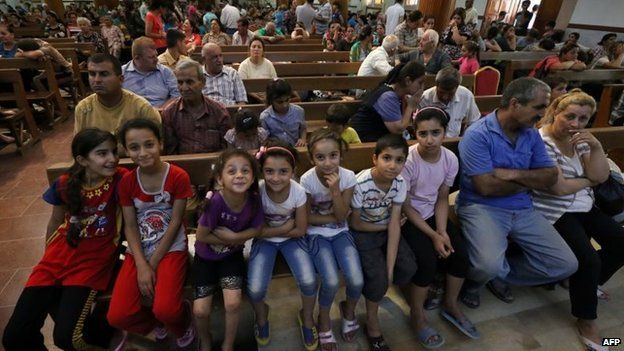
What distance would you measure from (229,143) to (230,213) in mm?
835

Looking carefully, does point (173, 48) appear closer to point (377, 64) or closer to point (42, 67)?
point (42, 67)

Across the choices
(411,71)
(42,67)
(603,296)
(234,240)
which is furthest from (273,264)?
(42,67)

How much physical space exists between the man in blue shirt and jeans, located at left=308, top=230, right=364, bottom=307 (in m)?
0.64

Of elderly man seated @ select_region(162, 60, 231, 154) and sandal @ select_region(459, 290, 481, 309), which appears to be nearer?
sandal @ select_region(459, 290, 481, 309)

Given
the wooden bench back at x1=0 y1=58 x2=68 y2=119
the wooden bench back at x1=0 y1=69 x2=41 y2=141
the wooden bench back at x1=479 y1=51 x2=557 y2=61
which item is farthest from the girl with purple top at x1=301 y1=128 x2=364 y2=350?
the wooden bench back at x1=479 y1=51 x2=557 y2=61

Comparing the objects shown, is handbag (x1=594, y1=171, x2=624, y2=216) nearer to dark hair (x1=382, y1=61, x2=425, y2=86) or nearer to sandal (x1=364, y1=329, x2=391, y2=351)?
dark hair (x1=382, y1=61, x2=425, y2=86)

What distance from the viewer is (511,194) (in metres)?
1.95

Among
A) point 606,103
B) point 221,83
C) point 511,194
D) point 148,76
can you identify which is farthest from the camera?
point 606,103

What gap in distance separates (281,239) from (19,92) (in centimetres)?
422

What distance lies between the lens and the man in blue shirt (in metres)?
1.82

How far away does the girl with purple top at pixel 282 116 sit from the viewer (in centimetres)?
254

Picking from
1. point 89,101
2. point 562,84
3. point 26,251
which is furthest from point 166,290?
point 562,84

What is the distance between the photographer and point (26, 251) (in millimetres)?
2441

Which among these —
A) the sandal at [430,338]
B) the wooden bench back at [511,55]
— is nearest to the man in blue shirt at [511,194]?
the sandal at [430,338]
